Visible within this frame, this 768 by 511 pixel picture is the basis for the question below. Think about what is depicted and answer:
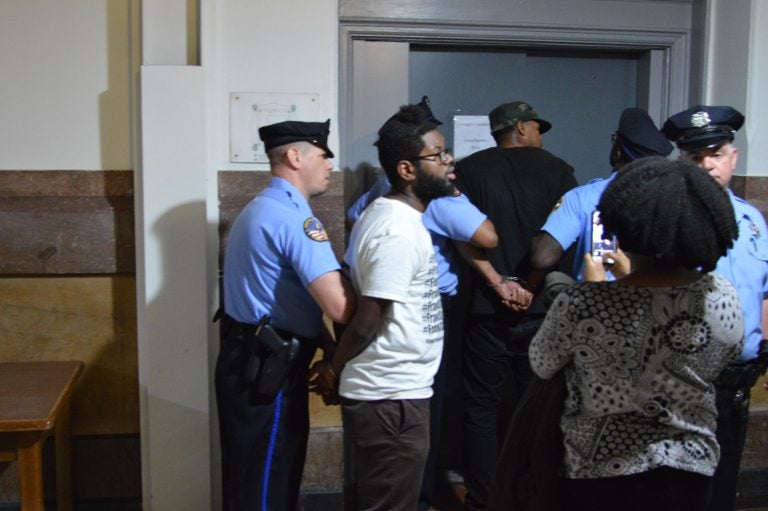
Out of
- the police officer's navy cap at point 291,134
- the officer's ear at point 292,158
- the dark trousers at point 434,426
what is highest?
the police officer's navy cap at point 291,134

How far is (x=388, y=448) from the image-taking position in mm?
2611

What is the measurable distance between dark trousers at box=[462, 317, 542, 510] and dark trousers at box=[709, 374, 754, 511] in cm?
104

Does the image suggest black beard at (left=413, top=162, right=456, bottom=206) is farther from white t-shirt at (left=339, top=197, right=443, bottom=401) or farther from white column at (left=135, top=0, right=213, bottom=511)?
white column at (left=135, top=0, right=213, bottom=511)

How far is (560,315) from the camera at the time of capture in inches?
75.3

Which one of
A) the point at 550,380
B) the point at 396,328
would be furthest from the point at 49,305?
the point at 550,380

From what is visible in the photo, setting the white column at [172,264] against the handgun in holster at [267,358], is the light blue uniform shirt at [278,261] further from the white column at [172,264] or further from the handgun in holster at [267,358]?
the white column at [172,264]

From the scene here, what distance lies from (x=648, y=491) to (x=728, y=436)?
→ 838 mm

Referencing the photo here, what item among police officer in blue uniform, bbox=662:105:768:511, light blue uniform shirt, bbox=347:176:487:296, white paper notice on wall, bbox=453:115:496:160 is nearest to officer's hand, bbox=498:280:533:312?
light blue uniform shirt, bbox=347:176:487:296

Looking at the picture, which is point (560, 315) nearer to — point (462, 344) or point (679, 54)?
point (462, 344)

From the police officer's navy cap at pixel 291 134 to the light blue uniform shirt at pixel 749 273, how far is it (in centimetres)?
136

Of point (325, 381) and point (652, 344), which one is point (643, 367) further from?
point (325, 381)

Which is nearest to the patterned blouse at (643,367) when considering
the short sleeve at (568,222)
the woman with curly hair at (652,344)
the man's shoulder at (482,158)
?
the woman with curly hair at (652,344)

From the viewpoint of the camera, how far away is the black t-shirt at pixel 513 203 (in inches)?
141

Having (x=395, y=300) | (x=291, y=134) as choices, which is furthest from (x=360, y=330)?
(x=291, y=134)
